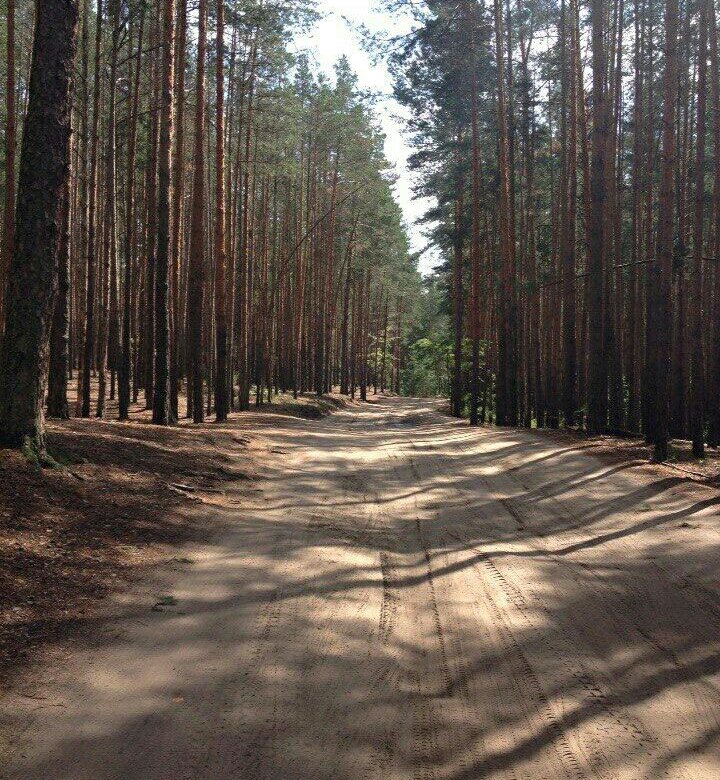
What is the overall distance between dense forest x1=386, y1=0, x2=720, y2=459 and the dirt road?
24.0ft

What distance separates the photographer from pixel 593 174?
17.3 meters

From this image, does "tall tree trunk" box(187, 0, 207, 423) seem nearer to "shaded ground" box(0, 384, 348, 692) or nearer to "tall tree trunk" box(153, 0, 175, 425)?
"tall tree trunk" box(153, 0, 175, 425)

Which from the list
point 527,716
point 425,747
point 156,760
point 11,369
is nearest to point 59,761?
point 156,760

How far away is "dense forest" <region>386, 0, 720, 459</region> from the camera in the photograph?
1694cm

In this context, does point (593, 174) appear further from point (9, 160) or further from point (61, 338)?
point (9, 160)

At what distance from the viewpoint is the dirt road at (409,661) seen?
3.28 metres

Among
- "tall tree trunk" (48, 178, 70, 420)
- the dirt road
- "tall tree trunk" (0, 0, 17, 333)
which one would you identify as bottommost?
the dirt road

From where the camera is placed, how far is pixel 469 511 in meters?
8.80

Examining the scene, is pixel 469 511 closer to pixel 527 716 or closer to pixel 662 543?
pixel 662 543

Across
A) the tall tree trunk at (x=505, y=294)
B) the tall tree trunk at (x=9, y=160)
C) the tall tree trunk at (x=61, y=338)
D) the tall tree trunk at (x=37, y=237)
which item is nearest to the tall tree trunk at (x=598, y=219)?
the tall tree trunk at (x=505, y=294)

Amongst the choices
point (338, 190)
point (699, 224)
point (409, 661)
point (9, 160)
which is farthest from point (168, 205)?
point (338, 190)

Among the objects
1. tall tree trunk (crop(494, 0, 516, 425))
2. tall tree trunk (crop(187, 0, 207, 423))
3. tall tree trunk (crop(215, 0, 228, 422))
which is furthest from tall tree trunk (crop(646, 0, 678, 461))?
tall tree trunk (crop(215, 0, 228, 422))

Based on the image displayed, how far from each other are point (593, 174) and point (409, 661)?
15.5m

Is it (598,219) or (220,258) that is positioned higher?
(598,219)
